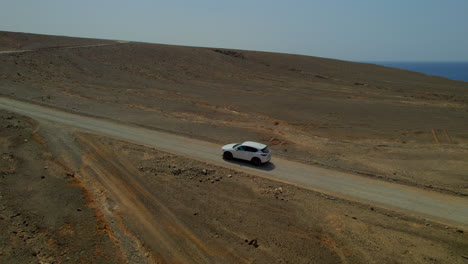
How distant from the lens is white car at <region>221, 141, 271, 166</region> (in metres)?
19.1

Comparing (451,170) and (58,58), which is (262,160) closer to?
(451,170)

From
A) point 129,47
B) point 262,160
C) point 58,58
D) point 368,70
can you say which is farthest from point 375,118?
point 129,47

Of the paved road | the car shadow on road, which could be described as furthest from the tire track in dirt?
the car shadow on road

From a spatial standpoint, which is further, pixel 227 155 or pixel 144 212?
pixel 227 155

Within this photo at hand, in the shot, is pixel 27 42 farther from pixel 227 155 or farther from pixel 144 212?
pixel 144 212

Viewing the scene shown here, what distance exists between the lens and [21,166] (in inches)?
656

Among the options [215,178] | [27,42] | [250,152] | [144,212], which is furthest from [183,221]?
[27,42]

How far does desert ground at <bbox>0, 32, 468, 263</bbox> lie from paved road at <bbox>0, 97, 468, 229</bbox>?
0.95 metres

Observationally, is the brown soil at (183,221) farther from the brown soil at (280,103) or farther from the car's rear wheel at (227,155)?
the brown soil at (280,103)

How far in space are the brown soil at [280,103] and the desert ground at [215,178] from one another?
0.23 metres

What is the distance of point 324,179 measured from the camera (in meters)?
17.5

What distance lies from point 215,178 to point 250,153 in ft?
11.0

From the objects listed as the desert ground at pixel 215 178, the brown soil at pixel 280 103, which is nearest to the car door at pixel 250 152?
the desert ground at pixel 215 178

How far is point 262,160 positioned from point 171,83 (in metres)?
32.6
